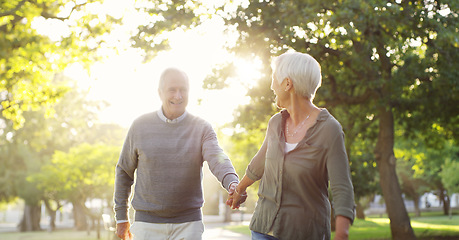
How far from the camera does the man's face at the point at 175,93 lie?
4184 millimetres

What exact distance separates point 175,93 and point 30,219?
62326mm

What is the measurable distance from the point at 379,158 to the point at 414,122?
218 centimetres

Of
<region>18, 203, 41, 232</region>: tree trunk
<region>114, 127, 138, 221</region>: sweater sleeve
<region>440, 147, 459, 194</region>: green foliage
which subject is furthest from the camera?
<region>18, 203, 41, 232</region>: tree trunk

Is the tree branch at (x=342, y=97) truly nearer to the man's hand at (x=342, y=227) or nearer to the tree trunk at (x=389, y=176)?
the tree trunk at (x=389, y=176)

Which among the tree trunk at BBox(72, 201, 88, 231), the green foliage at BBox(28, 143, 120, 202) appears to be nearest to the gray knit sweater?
the green foliage at BBox(28, 143, 120, 202)

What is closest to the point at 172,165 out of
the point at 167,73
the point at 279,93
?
the point at 167,73

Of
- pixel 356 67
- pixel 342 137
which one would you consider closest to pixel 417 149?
pixel 356 67

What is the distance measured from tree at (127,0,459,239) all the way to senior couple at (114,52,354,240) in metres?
9.78

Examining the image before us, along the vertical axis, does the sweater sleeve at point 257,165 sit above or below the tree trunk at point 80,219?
above

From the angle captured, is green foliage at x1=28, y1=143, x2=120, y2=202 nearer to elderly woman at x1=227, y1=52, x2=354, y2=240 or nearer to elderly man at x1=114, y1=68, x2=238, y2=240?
elderly man at x1=114, y1=68, x2=238, y2=240

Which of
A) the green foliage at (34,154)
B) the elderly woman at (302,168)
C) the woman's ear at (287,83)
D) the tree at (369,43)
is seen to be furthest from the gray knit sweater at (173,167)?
the green foliage at (34,154)

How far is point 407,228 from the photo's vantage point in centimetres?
1789

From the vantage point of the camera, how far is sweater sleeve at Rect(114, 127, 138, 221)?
4.35 m

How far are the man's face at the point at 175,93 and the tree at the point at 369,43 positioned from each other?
31.8ft
